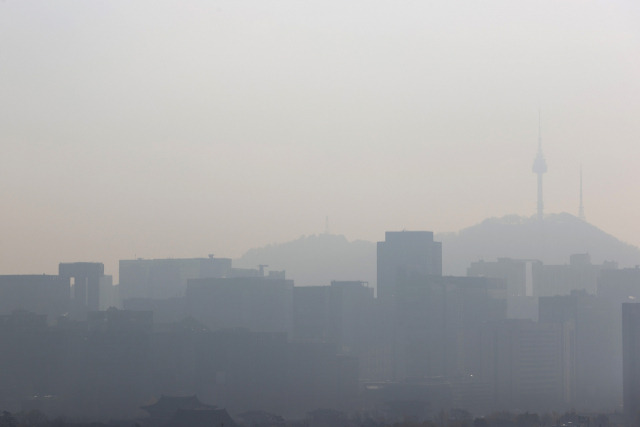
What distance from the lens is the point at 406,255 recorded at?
144500 millimetres

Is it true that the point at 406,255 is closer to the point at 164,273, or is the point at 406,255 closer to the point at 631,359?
the point at 164,273

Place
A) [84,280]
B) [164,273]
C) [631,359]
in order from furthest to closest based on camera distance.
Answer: [164,273] < [84,280] < [631,359]

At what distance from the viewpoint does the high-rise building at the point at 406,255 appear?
14388 cm

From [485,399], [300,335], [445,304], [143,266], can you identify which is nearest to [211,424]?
[485,399]

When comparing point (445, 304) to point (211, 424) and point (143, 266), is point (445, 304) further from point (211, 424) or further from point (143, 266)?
point (211, 424)

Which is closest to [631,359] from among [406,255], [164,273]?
[406,255]

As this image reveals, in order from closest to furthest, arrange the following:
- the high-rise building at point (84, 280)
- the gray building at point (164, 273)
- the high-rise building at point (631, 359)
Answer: the high-rise building at point (631, 359), the high-rise building at point (84, 280), the gray building at point (164, 273)

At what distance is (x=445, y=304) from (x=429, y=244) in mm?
11609

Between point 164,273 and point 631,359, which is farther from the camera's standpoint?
point 164,273

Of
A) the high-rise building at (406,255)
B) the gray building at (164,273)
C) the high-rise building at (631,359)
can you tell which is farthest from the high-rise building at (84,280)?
the high-rise building at (631,359)

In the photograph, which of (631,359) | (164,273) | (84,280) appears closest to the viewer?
(631,359)

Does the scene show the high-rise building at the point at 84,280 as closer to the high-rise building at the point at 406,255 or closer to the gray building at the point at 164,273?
the gray building at the point at 164,273

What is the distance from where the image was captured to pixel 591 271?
162 metres

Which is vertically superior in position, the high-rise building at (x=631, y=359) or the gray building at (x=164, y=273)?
the gray building at (x=164, y=273)
